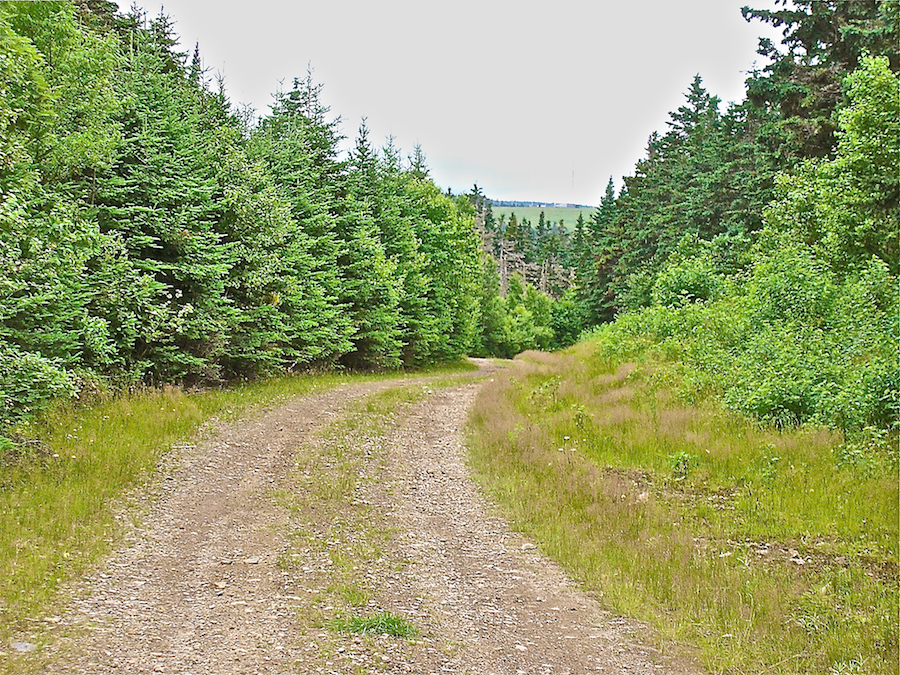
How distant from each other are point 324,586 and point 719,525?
5.15 meters

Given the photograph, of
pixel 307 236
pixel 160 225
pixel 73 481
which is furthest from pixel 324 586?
pixel 307 236

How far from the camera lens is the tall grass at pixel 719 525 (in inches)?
233

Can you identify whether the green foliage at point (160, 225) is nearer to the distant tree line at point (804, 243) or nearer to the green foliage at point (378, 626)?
the green foliage at point (378, 626)

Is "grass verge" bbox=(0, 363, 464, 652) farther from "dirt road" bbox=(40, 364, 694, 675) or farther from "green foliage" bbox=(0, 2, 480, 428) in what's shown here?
"green foliage" bbox=(0, 2, 480, 428)

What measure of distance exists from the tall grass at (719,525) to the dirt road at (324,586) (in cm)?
61

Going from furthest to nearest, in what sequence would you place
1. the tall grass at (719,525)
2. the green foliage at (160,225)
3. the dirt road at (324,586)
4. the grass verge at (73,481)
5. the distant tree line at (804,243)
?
1. the green foliage at (160,225)
2. the distant tree line at (804,243)
3. the grass verge at (73,481)
4. the tall grass at (719,525)
5. the dirt road at (324,586)

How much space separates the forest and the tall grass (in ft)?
4.04

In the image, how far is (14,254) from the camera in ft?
28.0

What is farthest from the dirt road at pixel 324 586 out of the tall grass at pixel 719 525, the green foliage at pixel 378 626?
the tall grass at pixel 719 525

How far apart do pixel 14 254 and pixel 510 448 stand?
8931mm

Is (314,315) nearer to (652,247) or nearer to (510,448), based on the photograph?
(510,448)

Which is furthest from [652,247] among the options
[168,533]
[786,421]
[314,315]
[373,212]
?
[168,533]

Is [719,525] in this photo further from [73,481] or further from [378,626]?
[73,481]

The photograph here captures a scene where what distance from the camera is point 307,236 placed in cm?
2331
